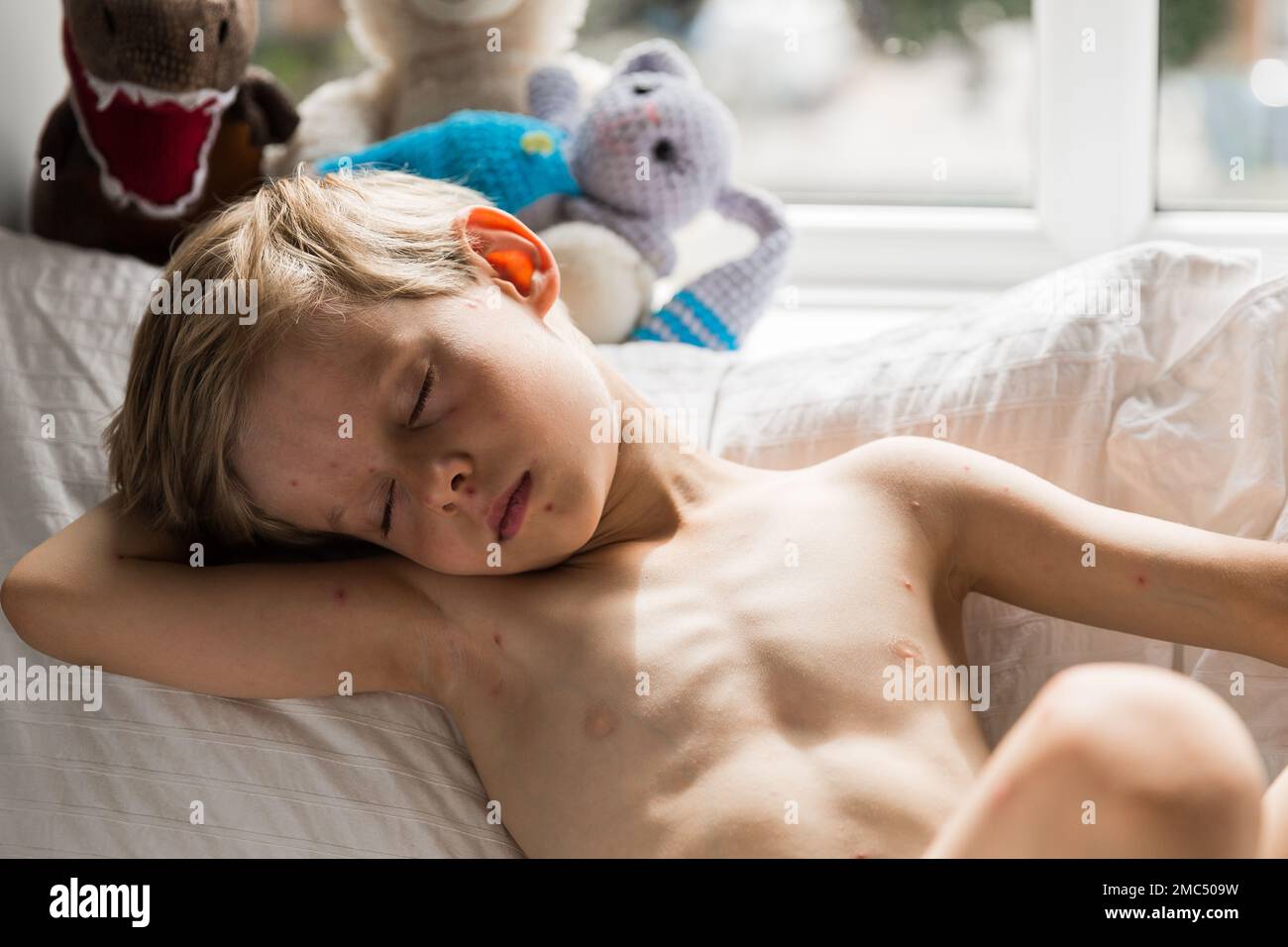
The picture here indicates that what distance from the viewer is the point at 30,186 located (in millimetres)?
1652

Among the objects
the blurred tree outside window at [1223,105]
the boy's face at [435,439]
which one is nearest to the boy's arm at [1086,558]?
the boy's face at [435,439]

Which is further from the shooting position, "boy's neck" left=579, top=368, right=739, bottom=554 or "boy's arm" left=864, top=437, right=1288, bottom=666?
"boy's neck" left=579, top=368, right=739, bottom=554

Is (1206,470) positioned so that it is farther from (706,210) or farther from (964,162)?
(964,162)

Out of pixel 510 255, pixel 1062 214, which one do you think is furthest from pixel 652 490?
pixel 1062 214

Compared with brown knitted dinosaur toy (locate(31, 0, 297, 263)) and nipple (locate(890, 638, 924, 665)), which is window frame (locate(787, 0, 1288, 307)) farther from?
nipple (locate(890, 638, 924, 665))

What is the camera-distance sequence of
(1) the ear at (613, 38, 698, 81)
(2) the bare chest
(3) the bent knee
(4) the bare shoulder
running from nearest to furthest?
(3) the bent knee
(2) the bare chest
(4) the bare shoulder
(1) the ear at (613, 38, 698, 81)

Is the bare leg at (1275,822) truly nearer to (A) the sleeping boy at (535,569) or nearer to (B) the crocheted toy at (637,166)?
(A) the sleeping boy at (535,569)

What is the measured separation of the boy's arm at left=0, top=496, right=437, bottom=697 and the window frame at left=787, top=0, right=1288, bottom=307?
1023 mm

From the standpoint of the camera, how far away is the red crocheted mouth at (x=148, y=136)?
4.73 ft

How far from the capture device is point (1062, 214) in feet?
5.90

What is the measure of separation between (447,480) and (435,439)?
33mm

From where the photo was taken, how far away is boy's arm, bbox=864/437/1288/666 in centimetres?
97

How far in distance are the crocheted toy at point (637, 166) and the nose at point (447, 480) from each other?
59 cm

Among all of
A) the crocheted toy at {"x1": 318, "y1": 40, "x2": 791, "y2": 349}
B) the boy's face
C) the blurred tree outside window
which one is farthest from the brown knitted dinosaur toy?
the blurred tree outside window
